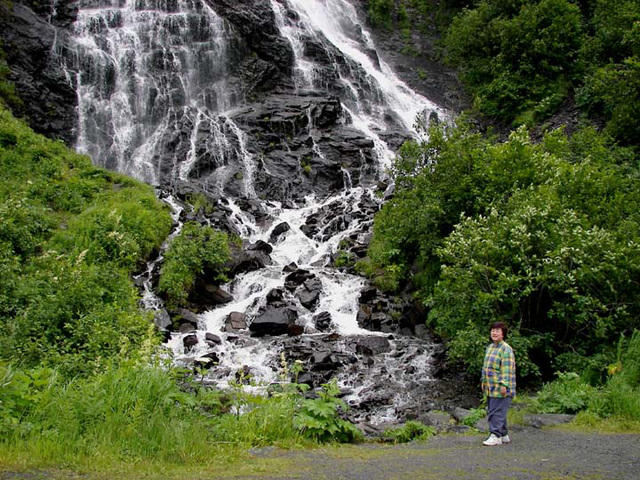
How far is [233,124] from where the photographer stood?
27.8 m

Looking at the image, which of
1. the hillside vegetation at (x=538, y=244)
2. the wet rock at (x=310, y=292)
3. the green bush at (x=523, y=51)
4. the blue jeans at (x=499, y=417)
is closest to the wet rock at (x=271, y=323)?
the wet rock at (x=310, y=292)

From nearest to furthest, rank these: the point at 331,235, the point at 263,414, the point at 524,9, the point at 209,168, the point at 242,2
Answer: the point at 263,414 → the point at 331,235 → the point at 209,168 → the point at 524,9 → the point at 242,2

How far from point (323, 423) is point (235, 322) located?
351 inches

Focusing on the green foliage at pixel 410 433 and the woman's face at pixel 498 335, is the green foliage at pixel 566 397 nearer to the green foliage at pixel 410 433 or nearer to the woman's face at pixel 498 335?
the green foliage at pixel 410 433

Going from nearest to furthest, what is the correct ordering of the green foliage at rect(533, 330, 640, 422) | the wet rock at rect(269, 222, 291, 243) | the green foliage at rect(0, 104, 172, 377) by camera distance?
the green foliage at rect(533, 330, 640, 422), the green foliage at rect(0, 104, 172, 377), the wet rock at rect(269, 222, 291, 243)

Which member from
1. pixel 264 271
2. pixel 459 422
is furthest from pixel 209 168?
pixel 459 422

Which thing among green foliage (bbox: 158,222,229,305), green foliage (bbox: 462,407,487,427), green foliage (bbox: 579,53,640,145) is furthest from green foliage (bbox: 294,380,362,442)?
green foliage (bbox: 579,53,640,145)

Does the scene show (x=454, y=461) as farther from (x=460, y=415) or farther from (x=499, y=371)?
(x=460, y=415)

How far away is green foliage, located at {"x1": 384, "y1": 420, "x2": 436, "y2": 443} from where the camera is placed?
6832 mm

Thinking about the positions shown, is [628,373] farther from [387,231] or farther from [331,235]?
[331,235]

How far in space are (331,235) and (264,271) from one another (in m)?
3.93

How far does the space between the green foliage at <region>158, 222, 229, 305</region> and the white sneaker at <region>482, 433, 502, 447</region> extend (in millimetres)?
10814

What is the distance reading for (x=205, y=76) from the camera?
30.4 metres

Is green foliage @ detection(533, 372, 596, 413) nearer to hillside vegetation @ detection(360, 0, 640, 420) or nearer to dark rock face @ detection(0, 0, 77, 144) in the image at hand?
hillside vegetation @ detection(360, 0, 640, 420)
